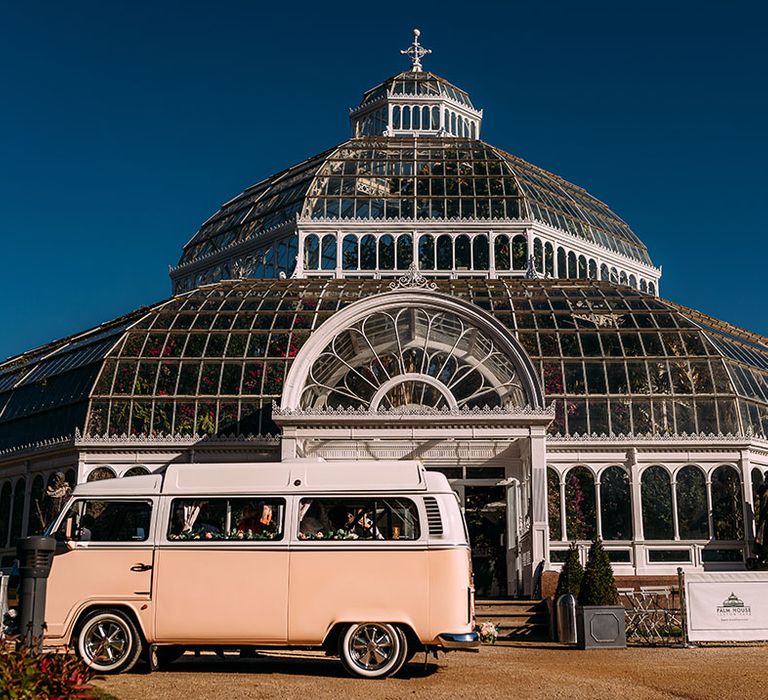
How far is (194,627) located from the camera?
17531mm

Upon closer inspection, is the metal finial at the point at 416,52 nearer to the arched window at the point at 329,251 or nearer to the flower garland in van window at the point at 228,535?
the arched window at the point at 329,251

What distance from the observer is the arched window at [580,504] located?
106 feet

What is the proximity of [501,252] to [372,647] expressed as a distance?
1182 inches

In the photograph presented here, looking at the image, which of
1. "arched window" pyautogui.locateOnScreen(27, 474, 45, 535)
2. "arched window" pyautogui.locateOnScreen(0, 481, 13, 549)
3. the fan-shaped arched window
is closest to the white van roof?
the fan-shaped arched window

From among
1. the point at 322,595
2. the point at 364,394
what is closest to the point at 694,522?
the point at 364,394

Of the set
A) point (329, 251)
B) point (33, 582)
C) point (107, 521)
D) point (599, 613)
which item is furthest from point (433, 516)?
point (329, 251)

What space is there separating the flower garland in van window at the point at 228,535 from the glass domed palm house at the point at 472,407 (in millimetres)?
12260

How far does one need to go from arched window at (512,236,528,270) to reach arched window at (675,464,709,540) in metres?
14.6

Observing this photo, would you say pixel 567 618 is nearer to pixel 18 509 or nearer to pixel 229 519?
pixel 229 519

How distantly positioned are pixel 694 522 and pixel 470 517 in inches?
281

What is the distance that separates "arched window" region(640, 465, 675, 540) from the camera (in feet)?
106

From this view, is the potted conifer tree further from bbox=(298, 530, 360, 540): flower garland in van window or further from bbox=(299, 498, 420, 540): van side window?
bbox=(298, 530, 360, 540): flower garland in van window

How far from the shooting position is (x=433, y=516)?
17672 millimetres

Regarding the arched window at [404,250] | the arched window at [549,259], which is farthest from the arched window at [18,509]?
Result: the arched window at [549,259]
